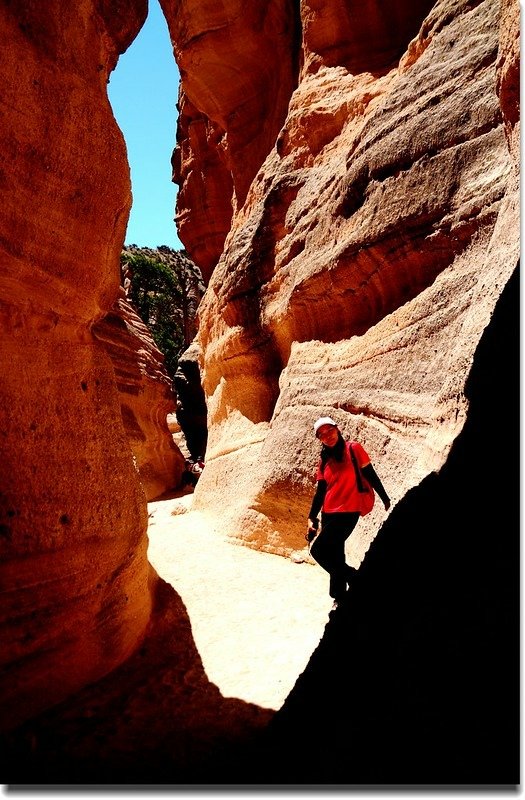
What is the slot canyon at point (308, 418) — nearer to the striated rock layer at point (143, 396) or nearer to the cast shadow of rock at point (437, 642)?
the cast shadow of rock at point (437, 642)

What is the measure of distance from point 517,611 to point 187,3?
14244 millimetres

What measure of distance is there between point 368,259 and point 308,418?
97.7 inches

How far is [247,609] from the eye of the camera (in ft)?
15.7

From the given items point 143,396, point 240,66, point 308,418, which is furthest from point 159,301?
point 308,418

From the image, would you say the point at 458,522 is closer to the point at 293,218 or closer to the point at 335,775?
the point at 335,775

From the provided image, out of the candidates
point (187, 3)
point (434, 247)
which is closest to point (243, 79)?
point (187, 3)

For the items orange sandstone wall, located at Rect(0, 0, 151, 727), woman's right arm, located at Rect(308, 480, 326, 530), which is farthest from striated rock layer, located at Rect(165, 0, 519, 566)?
orange sandstone wall, located at Rect(0, 0, 151, 727)

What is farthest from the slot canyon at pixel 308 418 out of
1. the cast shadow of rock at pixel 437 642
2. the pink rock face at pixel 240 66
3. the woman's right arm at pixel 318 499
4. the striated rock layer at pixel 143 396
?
the striated rock layer at pixel 143 396

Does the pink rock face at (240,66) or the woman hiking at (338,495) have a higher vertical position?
the pink rock face at (240,66)

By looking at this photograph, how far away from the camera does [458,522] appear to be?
6.42ft

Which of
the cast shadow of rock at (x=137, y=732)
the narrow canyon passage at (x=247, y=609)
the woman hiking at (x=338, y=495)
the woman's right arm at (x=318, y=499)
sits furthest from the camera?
the woman's right arm at (x=318, y=499)

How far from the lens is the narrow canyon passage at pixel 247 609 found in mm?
3478

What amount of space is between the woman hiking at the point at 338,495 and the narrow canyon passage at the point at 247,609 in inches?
28.9

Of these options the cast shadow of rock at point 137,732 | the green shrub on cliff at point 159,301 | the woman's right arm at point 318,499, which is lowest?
the cast shadow of rock at point 137,732
